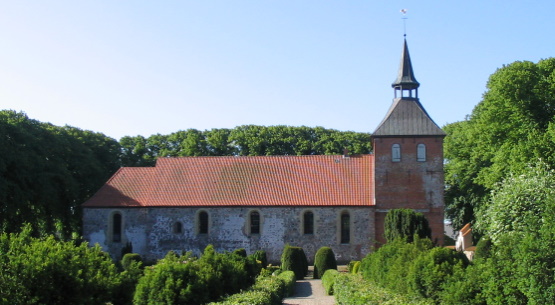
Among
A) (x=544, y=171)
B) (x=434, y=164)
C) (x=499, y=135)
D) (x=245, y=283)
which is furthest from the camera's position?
(x=434, y=164)

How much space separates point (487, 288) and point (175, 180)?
26.2 m

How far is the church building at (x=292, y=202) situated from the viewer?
3591cm

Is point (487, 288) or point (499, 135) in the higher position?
point (499, 135)

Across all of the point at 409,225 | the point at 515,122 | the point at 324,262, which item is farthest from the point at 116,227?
the point at 515,122

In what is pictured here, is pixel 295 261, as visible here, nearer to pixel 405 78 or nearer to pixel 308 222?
pixel 308 222

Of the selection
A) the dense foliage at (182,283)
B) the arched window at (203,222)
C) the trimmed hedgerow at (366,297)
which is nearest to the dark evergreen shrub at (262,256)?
the arched window at (203,222)

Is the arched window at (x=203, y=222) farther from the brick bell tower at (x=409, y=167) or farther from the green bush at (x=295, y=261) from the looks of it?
the brick bell tower at (x=409, y=167)

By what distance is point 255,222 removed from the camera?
37094 mm

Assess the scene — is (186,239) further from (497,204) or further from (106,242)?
(497,204)

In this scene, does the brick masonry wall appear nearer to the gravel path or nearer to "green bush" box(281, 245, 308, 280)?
"green bush" box(281, 245, 308, 280)

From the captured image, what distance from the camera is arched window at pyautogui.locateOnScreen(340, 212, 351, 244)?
36469 millimetres

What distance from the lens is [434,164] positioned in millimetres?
35844

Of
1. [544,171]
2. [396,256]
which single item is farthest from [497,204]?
[396,256]

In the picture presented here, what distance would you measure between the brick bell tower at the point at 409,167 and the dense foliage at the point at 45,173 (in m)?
16.9
